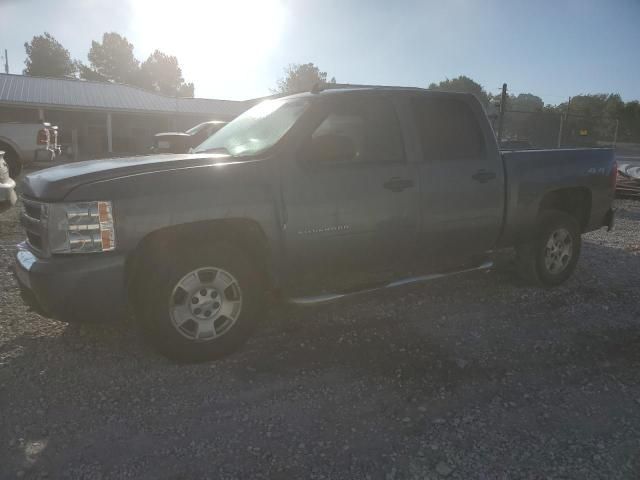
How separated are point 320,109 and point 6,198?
636 cm

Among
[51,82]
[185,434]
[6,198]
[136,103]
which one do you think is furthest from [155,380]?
[51,82]

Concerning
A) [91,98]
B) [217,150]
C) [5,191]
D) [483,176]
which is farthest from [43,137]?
[91,98]

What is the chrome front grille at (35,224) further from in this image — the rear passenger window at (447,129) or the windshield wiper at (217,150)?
the rear passenger window at (447,129)

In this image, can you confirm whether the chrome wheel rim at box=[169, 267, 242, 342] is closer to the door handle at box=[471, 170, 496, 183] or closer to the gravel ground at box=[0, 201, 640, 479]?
the gravel ground at box=[0, 201, 640, 479]

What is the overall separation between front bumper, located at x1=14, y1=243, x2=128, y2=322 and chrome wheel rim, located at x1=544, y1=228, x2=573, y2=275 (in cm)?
411

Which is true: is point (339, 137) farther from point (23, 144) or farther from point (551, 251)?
point (23, 144)

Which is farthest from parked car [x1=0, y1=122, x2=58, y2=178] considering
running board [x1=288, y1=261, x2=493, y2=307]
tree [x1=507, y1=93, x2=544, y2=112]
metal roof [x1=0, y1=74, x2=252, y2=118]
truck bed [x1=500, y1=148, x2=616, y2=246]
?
tree [x1=507, y1=93, x2=544, y2=112]

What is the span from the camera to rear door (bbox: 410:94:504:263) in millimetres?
4047

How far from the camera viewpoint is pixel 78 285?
289 centimetres

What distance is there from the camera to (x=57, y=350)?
3510 mm

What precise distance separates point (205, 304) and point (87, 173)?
1.13m

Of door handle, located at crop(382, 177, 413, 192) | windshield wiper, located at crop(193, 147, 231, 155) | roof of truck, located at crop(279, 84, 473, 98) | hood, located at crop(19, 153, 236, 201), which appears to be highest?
roof of truck, located at crop(279, 84, 473, 98)

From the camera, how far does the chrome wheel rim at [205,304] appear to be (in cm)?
319

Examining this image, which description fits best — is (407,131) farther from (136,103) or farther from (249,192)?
(136,103)
